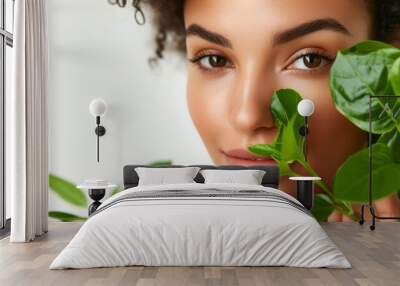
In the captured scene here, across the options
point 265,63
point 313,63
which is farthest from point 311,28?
point 265,63

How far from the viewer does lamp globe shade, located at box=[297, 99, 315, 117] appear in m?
6.41

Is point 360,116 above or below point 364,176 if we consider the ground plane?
above

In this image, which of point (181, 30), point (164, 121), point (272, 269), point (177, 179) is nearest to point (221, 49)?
point (181, 30)

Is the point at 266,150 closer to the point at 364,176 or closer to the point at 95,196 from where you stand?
the point at 364,176

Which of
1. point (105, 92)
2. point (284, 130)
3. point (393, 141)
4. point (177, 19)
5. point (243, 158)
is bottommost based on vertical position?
point (243, 158)

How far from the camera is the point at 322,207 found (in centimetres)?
676

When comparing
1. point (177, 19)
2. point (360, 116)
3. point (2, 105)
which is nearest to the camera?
point (2, 105)

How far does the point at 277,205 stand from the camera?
465cm

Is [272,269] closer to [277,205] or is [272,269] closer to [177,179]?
[277,205]

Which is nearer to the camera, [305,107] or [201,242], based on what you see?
[201,242]

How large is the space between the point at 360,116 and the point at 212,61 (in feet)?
5.28

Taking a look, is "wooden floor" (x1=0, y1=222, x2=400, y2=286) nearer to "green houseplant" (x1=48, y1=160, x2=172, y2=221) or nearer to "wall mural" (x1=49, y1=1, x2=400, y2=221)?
"wall mural" (x1=49, y1=1, x2=400, y2=221)

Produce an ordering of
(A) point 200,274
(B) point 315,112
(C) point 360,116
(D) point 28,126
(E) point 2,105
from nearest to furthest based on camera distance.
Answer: (A) point 200,274 < (D) point 28,126 < (E) point 2,105 < (C) point 360,116 < (B) point 315,112

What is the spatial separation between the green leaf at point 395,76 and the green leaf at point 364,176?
0.57m
